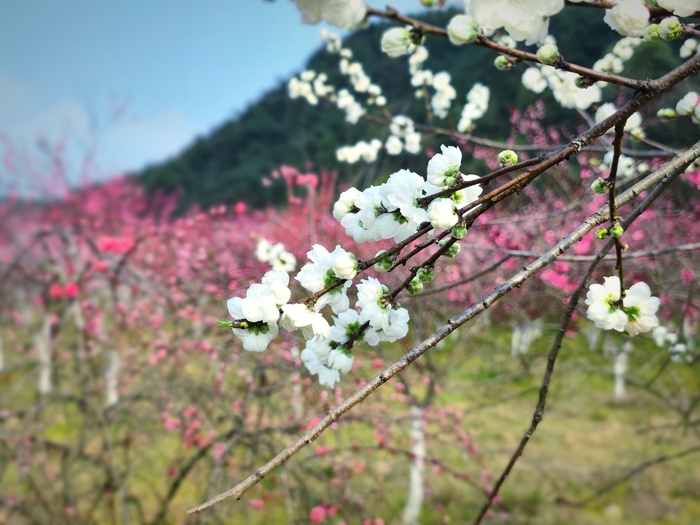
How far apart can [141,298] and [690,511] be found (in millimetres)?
5470

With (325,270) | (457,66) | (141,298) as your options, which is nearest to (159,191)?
(141,298)

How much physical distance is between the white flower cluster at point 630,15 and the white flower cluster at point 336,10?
0.33 m

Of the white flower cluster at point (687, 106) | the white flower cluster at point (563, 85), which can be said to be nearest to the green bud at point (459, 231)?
the white flower cluster at point (687, 106)

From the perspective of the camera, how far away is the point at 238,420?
8.14ft

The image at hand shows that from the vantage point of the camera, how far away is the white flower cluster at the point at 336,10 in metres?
0.60

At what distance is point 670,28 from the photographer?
708 millimetres

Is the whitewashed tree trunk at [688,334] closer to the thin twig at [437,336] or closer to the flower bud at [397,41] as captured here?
the thin twig at [437,336]

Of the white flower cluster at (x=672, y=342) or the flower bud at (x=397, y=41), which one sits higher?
the white flower cluster at (x=672, y=342)

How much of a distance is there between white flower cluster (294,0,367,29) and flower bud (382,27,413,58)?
3.9 inches

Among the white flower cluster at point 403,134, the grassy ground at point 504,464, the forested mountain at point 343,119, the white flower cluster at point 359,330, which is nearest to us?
the white flower cluster at point 359,330

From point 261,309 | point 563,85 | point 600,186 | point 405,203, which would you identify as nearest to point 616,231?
point 600,186

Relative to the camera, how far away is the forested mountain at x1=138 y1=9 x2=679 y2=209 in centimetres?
258

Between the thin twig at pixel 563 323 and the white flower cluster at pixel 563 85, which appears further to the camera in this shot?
the white flower cluster at pixel 563 85

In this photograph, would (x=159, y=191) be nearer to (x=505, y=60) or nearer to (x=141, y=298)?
(x=141, y=298)
